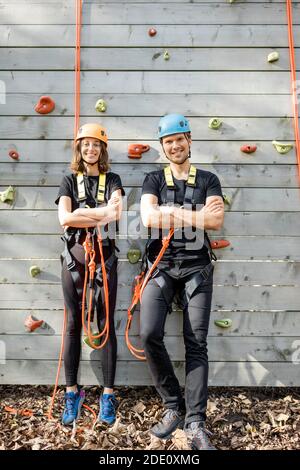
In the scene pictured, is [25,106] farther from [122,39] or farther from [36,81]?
[122,39]

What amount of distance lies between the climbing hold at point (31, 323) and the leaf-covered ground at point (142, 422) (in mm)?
499

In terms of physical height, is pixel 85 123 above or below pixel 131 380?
above

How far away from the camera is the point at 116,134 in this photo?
3.27 m

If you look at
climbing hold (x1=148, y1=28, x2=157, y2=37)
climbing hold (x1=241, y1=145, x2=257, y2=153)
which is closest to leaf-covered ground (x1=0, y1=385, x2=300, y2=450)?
climbing hold (x1=241, y1=145, x2=257, y2=153)

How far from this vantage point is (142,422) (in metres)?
2.87

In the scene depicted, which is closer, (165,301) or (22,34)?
(165,301)

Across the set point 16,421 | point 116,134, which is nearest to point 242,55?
point 116,134

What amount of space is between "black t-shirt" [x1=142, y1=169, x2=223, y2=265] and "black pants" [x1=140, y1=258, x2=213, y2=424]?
0.11m

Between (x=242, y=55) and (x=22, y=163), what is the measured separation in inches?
77.1

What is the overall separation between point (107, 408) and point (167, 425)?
0.45 metres

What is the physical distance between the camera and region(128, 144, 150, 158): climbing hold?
3197 millimetres

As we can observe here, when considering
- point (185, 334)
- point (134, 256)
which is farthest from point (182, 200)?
point (185, 334)

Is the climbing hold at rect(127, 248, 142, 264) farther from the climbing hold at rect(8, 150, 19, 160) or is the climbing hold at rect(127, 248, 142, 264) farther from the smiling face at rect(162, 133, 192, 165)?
the climbing hold at rect(8, 150, 19, 160)

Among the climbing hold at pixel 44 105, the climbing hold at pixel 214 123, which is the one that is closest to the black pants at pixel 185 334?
the climbing hold at pixel 214 123
